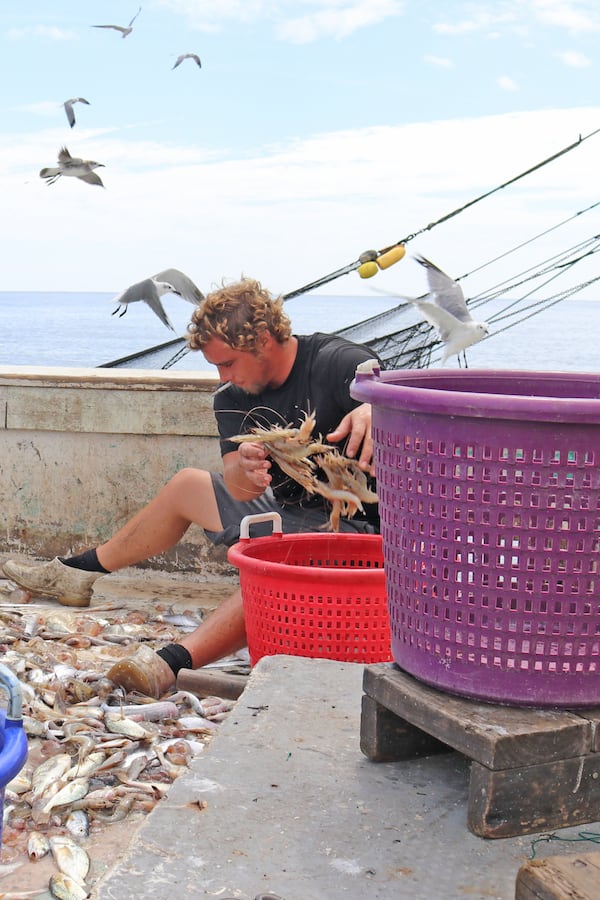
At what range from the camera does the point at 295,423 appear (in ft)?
13.4

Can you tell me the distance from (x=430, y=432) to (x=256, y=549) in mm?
1688

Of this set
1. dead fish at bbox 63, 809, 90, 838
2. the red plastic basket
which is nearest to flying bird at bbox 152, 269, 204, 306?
the red plastic basket

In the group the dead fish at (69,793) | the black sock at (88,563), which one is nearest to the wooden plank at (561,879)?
the dead fish at (69,793)

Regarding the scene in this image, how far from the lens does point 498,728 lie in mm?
1964

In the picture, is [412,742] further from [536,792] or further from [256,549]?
[256,549]

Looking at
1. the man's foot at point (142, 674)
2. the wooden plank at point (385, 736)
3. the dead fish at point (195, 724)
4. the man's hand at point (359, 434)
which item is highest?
the man's hand at point (359, 434)

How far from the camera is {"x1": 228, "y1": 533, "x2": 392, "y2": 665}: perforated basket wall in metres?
3.24

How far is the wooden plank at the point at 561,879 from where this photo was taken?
153 cm

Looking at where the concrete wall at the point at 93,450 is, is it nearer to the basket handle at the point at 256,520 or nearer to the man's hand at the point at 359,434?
the basket handle at the point at 256,520

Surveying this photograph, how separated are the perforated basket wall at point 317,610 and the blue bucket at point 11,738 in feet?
4.60

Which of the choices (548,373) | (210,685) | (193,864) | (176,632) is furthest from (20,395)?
(193,864)

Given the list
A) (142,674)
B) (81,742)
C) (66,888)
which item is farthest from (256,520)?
(66,888)

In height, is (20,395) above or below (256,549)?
above

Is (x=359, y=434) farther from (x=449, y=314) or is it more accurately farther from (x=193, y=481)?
(x=449, y=314)
